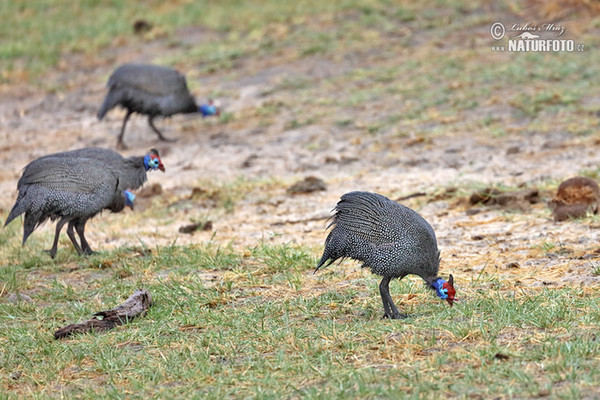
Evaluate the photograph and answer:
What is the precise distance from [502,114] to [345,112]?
174 centimetres

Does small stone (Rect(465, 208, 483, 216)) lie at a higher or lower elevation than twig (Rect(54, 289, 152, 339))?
lower

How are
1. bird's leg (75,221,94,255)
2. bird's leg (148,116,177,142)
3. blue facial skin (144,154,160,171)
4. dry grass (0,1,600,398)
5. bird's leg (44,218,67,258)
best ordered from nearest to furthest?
dry grass (0,1,600,398), bird's leg (44,218,67,258), bird's leg (75,221,94,255), blue facial skin (144,154,160,171), bird's leg (148,116,177,142)

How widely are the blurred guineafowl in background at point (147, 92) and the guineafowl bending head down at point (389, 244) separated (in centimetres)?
556

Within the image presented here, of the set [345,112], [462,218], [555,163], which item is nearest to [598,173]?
[555,163]

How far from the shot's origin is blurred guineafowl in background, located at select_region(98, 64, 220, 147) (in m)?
9.45

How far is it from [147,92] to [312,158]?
203 centimetres

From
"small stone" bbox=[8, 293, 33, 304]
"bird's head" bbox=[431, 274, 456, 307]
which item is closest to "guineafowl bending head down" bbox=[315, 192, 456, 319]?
"bird's head" bbox=[431, 274, 456, 307]

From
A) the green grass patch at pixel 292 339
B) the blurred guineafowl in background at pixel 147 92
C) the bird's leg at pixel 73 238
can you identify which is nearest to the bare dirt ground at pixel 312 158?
the bird's leg at pixel 73 238

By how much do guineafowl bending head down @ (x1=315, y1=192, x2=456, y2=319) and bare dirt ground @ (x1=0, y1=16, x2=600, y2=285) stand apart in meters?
0.74

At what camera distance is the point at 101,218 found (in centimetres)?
716

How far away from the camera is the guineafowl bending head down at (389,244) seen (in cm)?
414

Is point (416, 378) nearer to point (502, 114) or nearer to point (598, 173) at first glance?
point (598, 173)

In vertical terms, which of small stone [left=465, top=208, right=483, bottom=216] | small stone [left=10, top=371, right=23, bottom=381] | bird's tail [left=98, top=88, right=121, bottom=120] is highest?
small stone [left=10, top=371, right=23, bottom=381]

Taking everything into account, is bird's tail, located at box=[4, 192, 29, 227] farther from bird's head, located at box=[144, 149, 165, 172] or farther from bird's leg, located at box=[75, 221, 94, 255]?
bird's head, located at box=[144, 149, 165, 172]
